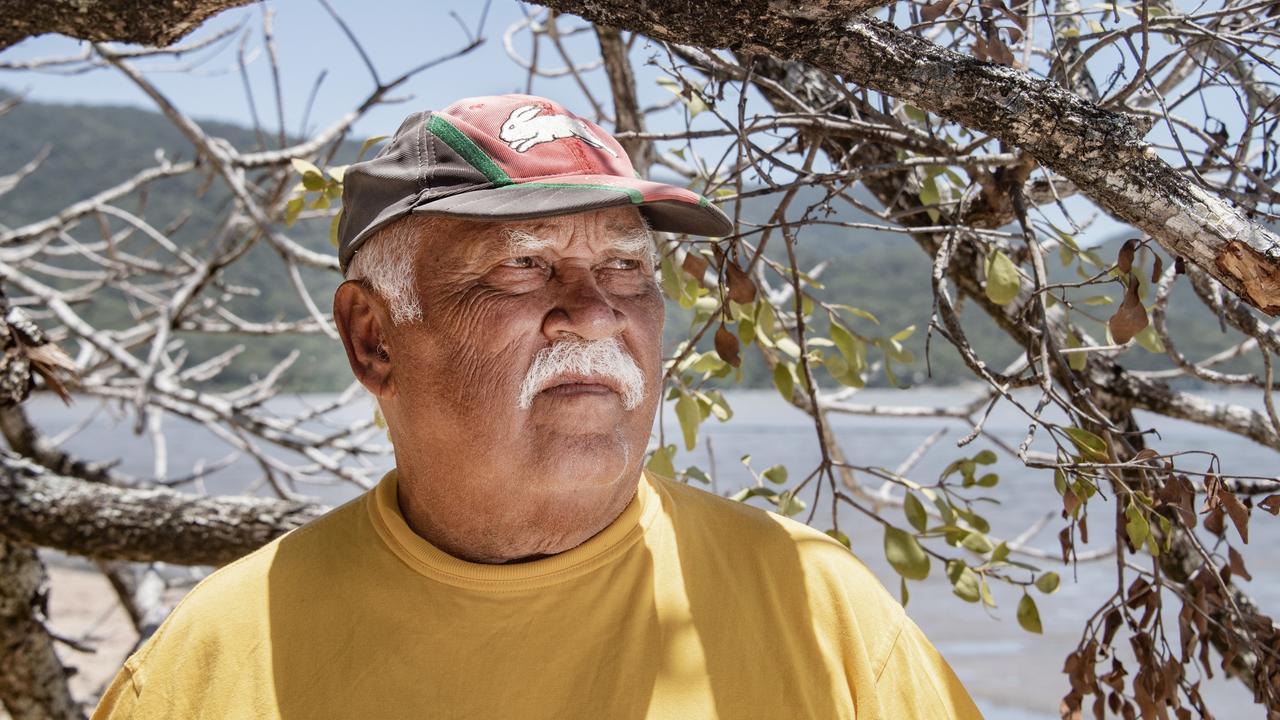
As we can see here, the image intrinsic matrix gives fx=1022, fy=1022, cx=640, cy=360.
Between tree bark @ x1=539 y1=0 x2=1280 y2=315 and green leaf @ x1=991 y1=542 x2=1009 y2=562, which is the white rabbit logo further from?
green leaf @ x1=991 y1=542 x2=1009 y2=562


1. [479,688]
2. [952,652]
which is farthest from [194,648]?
[952,652]

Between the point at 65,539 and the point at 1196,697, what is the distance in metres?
2.36

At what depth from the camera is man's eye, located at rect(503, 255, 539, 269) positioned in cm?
127

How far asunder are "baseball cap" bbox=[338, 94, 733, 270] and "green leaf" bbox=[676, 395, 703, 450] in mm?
550

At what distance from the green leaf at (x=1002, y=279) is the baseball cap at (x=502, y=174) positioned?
46 centimetres

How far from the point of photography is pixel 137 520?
2404mm

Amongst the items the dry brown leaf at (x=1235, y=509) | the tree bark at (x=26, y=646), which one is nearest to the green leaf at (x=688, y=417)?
the dry brown leaf at (x=1235, y=509)

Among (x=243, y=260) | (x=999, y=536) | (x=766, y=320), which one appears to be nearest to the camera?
(x=766, y=320)

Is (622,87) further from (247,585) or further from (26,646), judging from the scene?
(26,646)

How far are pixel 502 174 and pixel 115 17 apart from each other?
0.84 m

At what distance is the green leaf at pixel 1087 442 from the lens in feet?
4.72

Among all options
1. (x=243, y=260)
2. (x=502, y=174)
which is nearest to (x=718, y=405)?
(x=502, y=174)

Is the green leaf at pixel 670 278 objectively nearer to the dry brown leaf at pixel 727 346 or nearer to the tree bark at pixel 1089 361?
the dry brown leaf at pixel 727 346

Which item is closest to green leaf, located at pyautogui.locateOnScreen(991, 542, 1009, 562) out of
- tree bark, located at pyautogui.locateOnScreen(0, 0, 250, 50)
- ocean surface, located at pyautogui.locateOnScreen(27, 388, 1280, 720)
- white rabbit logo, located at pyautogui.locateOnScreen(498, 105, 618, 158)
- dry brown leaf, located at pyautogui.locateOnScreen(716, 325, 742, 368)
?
ocean surface, located at pyautogui.locateOnScreen(27, 388, 1280, 720)
